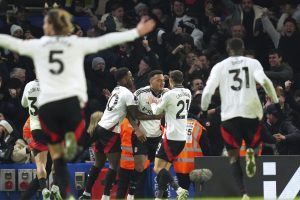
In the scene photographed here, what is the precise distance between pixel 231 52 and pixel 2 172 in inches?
248

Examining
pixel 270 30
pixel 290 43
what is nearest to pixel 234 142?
pixel 290 43

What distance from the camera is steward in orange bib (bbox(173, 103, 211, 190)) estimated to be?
19.4m

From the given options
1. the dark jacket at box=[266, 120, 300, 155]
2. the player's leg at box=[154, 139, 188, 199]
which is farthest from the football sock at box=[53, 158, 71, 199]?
the dark jacket at box=[266, 120, 300, 155]

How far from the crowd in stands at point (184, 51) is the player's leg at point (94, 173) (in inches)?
85.9

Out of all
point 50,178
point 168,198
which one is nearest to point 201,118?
point 168,198

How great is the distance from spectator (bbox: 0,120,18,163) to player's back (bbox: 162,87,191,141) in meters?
3.56

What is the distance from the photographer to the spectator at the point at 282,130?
19844 mm

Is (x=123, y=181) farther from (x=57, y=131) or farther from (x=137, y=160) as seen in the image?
(x=57, y=131)

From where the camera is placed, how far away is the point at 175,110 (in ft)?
60.2

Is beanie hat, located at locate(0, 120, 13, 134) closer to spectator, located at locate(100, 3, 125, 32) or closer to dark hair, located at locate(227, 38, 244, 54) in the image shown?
spectator, located at locate(100, 3, 125, 32)

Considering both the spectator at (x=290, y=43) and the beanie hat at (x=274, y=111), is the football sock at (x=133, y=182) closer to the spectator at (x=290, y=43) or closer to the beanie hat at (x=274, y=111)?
the beanie hat at (x=274, y=111)

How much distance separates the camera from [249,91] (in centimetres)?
1600

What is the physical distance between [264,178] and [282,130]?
5.39 feet

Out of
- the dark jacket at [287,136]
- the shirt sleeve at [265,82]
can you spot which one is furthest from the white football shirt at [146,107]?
the shirt sleeve at [265,82]
